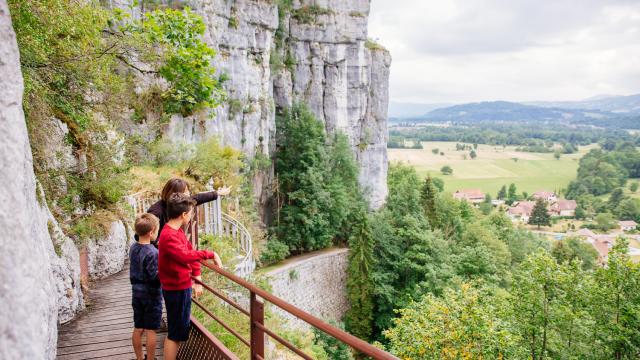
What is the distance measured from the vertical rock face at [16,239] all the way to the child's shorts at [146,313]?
1692mm

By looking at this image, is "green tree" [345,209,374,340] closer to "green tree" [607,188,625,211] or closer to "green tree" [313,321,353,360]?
"green tree" [313,321,353,360]

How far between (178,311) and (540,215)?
76053 mm

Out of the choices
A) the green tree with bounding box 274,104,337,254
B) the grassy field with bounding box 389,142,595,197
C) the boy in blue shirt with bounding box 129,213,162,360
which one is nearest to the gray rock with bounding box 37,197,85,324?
the boy in blue shirt with bounding box 129,213,162,360

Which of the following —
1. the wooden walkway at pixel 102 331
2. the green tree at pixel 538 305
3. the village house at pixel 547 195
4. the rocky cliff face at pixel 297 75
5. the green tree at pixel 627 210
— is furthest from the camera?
the village house at pixel 547 195

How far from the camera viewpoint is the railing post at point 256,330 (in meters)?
2.89

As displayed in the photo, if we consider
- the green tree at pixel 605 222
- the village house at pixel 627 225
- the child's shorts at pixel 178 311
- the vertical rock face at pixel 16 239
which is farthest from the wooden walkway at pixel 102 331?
the village house at pixel 627 225

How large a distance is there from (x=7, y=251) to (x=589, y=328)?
15928mm

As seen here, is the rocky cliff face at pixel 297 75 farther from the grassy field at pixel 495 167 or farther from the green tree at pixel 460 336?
the grassy field at pixel 495 167

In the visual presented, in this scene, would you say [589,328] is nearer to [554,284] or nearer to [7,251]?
[554,284]

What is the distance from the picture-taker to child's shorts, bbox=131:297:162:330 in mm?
3928

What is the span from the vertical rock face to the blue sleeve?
1489 mm

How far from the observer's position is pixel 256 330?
9.70 ft

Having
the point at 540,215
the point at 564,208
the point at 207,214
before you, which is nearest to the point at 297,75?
the point at 207,214

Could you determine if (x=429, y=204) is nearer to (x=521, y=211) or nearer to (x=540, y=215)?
(x=540, y=215)
